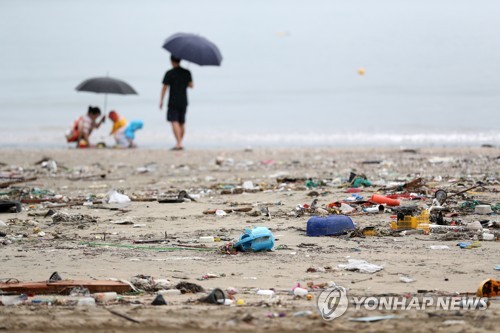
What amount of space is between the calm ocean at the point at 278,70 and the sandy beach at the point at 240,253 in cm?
731

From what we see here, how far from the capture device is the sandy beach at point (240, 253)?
355cm

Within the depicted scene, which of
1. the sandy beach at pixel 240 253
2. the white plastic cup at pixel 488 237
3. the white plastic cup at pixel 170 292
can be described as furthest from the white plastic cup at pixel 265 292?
the white plastic cup at pixel 488 237

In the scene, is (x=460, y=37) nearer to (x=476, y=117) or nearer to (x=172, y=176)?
(x=476, y=117)

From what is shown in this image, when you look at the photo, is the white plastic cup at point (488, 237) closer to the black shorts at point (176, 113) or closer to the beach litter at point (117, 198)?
the beach litter at point (117, 198)

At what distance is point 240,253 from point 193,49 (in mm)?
8670

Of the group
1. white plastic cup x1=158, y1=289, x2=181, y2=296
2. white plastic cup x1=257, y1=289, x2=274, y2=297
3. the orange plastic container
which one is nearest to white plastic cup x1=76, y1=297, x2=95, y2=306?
white plastic cup x1=158, y1=289, x2=181, y2=296

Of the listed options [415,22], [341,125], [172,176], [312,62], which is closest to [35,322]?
[172,176]


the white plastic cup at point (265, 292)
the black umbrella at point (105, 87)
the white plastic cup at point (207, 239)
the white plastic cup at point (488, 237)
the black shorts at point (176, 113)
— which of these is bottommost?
the white plastic cup at point (265, 292)

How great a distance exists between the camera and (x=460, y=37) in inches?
1439

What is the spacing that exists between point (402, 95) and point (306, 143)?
7932mm

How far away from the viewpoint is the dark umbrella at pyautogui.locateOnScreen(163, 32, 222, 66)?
13.4 meters

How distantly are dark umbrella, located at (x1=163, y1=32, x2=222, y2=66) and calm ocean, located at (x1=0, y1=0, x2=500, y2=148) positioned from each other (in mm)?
3439

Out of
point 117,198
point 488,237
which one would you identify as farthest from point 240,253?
point 117,198

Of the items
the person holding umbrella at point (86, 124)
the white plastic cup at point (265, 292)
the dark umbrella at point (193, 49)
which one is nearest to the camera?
the white plastic cup at point (265, 292)
